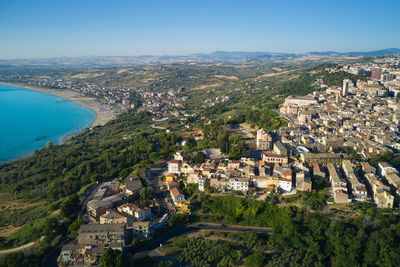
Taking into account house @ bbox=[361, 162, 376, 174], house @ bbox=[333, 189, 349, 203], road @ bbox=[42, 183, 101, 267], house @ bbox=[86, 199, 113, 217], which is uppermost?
house @ bbox=[361, 162, 376, 174]

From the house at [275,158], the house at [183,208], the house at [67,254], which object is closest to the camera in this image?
the house at [67,254]

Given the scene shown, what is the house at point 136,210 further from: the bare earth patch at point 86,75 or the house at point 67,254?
the bare earth patch at point 86,75

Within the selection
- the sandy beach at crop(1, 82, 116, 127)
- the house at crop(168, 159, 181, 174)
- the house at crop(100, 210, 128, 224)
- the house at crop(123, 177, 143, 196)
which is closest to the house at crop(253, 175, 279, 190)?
the house at crop(168, 159, 181, 174)

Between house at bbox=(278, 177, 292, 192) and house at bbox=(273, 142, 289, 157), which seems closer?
house at bbox=(278, 177, 292, 192)

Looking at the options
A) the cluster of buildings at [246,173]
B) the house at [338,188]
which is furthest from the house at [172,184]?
the house at [338,188]

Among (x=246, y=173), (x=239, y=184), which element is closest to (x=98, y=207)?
(x=239, y=184)

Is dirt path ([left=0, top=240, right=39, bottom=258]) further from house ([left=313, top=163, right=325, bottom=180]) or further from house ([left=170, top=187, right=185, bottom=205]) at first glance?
house ([left=313, top=163, right=325, bottom=180])

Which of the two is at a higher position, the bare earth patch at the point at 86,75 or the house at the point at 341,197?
the bare earth patch at the point at 86,75
